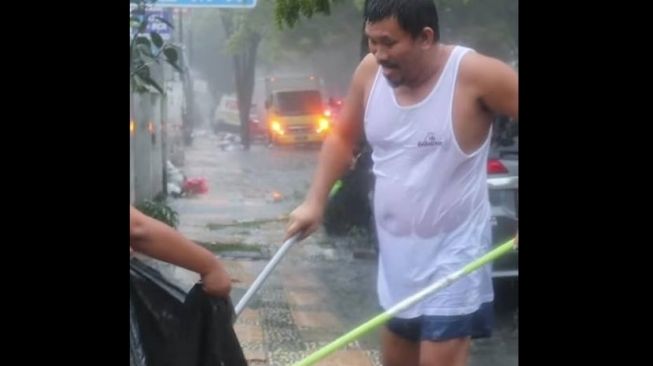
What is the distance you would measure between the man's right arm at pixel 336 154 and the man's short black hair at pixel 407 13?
14cm

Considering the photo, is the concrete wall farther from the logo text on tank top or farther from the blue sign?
the logo text on tank top

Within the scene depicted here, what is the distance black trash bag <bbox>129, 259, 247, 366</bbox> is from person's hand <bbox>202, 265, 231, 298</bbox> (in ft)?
0.07

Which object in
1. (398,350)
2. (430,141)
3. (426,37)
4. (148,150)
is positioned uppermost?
(426,37)

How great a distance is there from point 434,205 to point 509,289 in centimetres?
130

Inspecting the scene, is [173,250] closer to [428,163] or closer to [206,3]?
[428,163]

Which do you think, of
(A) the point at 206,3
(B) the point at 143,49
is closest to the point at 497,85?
(B) the point at 143,49

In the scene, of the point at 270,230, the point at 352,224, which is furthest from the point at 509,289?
the point at 270,230

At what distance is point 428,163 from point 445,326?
42 centimetres

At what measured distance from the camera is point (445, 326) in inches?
118

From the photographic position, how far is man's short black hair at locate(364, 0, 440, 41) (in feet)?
9.55

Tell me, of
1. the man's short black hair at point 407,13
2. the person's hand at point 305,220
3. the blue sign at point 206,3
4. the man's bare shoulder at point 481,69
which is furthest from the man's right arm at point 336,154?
the blue sign at point 206,3

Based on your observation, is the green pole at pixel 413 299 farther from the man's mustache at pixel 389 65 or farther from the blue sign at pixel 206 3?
the blue sign at pixel 206 3

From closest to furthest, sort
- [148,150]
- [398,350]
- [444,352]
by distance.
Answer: [444,352] < [398,350] < [148,150]
